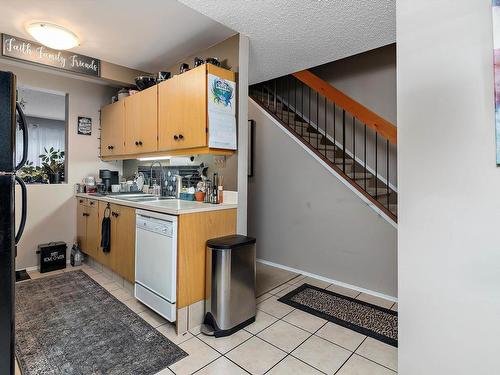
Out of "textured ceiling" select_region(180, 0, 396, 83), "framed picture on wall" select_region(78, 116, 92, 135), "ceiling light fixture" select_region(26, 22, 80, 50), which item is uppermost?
"ceiling light fixture" select_region(26, 22, 80, 50)

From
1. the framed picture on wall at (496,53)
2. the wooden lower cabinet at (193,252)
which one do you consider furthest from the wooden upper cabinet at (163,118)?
the framed picture on wall at (496,53)

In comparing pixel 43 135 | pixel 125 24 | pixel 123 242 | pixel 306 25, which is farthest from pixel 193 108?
pixel 43 135

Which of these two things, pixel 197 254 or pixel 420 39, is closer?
pixel 420 39

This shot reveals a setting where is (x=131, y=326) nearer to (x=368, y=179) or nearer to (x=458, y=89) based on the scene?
(x=458, y=89)

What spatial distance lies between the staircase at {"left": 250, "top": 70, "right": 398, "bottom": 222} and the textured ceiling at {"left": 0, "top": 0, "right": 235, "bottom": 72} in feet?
4.88

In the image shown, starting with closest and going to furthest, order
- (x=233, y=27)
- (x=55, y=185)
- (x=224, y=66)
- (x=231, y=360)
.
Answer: (x=231, y=360), (x=233, y=27), (x=224, y=66), (x=55, y=185)

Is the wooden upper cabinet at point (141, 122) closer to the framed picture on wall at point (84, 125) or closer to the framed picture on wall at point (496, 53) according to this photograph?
the framed picture on wall at point (84, 125)

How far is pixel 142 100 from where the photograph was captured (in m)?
3.30

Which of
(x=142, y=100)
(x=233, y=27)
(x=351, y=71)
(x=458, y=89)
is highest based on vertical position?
(x=351, y=71)

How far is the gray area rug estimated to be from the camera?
1759 millimetres

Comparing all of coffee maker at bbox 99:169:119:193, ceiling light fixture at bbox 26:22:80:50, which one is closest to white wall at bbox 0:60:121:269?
coffee maker at bbox 99:169:119:193

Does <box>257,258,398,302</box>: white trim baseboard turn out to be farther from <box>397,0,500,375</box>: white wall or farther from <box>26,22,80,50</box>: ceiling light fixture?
<box>26,22,80,50</box>: ceiling light fixture

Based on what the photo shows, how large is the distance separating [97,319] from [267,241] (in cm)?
230

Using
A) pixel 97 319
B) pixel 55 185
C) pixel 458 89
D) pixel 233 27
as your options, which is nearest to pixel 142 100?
pixel 233 27
